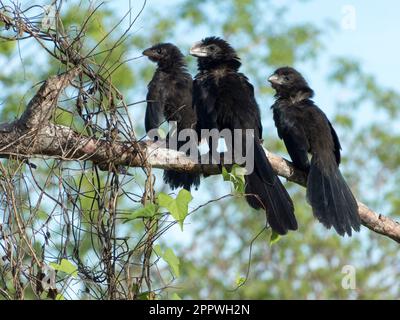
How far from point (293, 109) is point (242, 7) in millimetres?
10051

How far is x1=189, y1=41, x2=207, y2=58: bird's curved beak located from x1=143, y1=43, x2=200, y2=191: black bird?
43 cm

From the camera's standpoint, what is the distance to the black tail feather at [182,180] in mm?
6637

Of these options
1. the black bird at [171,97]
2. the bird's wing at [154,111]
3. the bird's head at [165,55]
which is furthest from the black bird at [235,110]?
the bird's head at [165,55]

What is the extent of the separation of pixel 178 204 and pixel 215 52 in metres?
2.69

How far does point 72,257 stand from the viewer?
428 cm

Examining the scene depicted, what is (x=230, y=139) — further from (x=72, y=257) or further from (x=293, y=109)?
(x=72, y=257)

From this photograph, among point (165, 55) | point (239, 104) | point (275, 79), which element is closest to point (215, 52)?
point (275, 79)

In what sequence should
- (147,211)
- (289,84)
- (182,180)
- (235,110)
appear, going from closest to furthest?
(147,211), (235,110), (289,84), (182,180)

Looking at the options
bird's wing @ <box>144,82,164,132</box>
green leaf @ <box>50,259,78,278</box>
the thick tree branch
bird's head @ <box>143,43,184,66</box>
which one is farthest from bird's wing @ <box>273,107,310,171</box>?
green leaf @ <box>50,259,78,278</box>

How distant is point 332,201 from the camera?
575cm

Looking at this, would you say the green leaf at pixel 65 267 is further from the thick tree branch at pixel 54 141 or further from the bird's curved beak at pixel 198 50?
the bird's curved beak at pixel 198 50

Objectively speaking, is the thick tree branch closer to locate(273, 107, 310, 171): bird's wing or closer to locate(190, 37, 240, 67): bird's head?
locate(273, 107, 310, 171): bird's wing

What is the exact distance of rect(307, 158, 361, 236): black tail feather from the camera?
18.2 ft

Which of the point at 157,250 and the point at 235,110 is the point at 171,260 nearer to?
the point at 157,250
